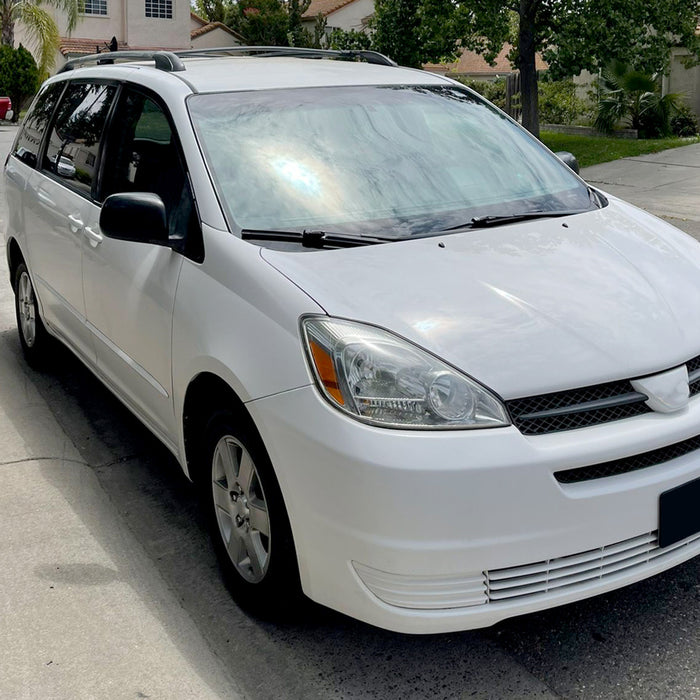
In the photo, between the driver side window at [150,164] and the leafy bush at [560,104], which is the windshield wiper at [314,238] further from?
the leafy bush at [560,104]

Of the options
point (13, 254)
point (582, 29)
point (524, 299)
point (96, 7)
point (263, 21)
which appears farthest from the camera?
point (263, 21)

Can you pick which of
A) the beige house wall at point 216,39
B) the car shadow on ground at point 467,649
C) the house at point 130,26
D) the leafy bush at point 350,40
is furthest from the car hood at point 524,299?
the beige house wall at point 216,39

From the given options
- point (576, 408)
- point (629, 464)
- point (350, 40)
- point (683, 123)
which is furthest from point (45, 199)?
point (683, 123)

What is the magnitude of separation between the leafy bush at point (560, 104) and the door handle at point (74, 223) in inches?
801

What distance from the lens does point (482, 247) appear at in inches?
128

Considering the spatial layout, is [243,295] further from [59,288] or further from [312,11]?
[312,11]

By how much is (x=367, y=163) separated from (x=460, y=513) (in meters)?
1.62

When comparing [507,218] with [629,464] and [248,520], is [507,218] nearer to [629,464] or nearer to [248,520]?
[629,464]

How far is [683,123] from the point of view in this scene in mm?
21156

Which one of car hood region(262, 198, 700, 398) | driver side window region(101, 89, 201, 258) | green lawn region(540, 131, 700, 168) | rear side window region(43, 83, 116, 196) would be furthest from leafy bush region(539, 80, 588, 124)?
→ car hood region(262, 198, 700, 398)

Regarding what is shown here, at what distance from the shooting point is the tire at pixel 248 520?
114 inches

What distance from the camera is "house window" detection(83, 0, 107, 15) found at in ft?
147

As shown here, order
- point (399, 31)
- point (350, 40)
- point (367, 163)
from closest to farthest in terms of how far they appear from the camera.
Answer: point (367, 163) → point (399, 31) → point (350, 40)

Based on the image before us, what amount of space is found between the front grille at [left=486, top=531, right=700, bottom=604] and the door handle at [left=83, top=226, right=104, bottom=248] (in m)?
2.35
